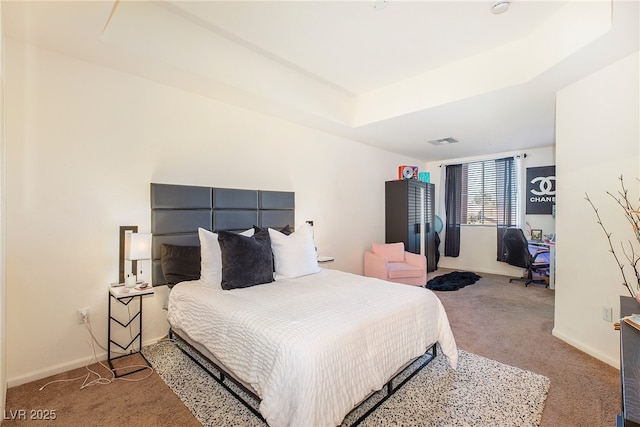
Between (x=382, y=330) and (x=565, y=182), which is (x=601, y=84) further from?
(x=382, y=330)

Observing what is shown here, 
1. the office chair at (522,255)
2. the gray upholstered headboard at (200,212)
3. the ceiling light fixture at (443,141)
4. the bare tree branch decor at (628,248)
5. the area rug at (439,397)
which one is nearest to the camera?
the area rug at (439,397)

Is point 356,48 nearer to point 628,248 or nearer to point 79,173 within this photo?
point 79,173

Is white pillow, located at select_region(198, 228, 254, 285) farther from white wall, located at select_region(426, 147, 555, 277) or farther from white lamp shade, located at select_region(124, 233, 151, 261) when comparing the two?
white wall, located at select_region(426, 147, 555, 277)

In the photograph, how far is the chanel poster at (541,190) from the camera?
17.0 feet

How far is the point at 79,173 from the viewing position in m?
2.35

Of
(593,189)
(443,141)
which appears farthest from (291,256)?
(443,141)

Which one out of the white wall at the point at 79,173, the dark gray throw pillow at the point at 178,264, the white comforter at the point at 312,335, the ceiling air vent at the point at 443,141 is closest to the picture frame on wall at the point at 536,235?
the ceiling air vent at the point at 443,141

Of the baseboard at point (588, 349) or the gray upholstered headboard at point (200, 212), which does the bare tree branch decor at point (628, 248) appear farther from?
the gray upholstered headboard at point (200, 212)

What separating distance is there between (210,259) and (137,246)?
56 cm

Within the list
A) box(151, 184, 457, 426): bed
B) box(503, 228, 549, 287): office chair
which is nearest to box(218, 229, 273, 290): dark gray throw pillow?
box(151, 184, 457, 426): bed

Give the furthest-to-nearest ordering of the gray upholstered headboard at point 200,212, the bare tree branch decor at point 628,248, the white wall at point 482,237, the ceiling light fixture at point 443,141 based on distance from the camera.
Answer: the white wall at point 482,237, the ceiling light fixture at point 443,141, the gray upholstered headboard at point 200,212, the bare tree branch decor at point 628,248

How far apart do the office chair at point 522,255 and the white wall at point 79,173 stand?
460cm

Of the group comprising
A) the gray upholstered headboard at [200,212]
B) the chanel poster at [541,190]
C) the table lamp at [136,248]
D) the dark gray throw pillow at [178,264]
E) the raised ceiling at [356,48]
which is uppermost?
the raised ceiling at [356,48]

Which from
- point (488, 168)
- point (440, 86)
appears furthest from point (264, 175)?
point (488, 168)
